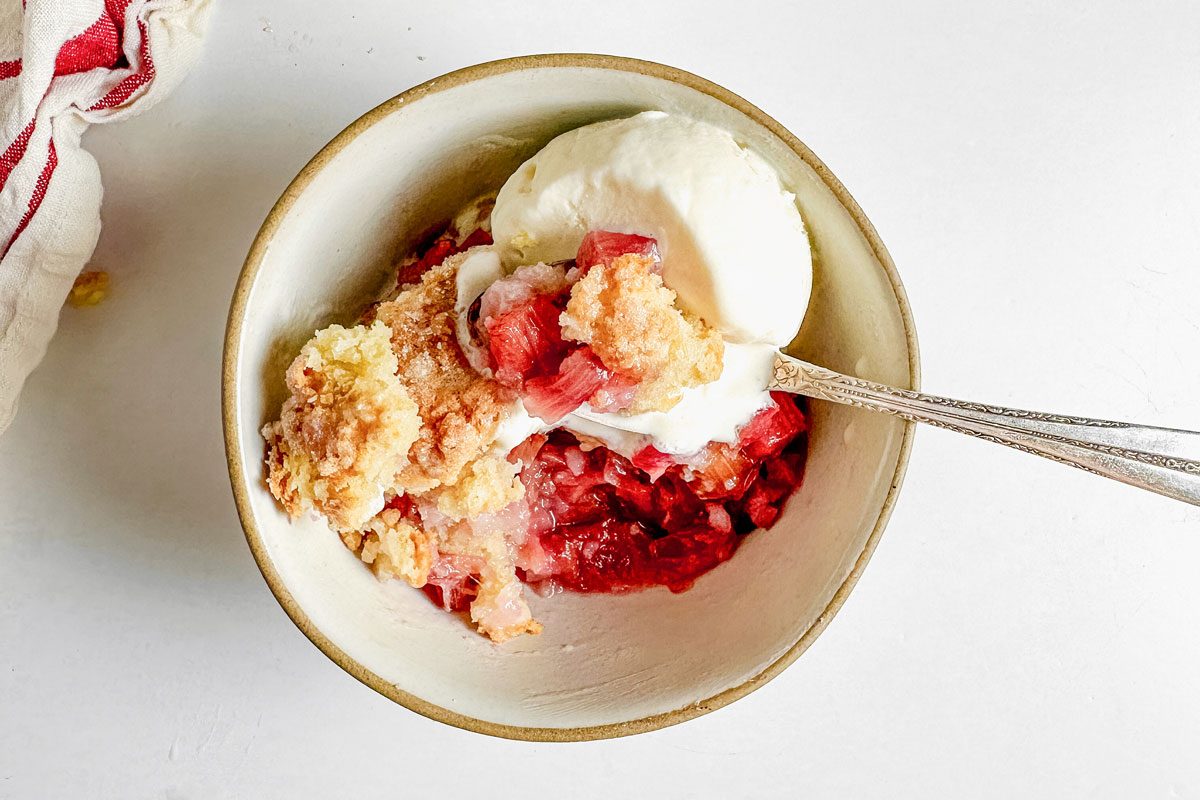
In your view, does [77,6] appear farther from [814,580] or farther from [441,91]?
[814,580]

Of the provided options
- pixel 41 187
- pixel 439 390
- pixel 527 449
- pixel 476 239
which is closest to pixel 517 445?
pixel 527 449

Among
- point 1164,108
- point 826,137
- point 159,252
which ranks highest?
point 1164,108

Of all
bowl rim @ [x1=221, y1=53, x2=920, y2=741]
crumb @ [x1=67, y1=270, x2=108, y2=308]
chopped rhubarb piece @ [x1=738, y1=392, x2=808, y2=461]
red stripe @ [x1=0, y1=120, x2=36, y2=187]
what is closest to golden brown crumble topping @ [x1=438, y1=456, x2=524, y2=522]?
bowl rim @ [x1=221, y1=53, x2=920, y2=741]

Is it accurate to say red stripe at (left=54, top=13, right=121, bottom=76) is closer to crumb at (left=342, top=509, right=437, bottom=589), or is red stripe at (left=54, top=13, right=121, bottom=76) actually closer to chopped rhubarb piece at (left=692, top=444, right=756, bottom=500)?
crumb at (left=342, top=509, right=437, bottom=589)

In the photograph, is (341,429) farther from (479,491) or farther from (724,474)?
(724,474)

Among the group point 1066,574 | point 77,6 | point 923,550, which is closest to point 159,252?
point 77,6

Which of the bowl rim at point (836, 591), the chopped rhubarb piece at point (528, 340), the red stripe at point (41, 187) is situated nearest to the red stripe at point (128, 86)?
the red stripe at point (41, 187)
